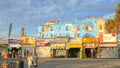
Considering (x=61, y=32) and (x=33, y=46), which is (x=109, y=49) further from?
(x=61, y=32)

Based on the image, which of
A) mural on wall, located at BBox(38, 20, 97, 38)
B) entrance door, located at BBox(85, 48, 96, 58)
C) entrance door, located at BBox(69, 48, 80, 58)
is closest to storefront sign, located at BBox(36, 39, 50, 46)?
entrance door, located at BBox(69, 48, 80, 58)

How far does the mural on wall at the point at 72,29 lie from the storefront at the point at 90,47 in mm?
24479

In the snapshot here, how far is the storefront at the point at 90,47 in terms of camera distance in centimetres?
7212

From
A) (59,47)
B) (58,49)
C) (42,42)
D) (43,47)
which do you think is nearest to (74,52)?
(58,49)

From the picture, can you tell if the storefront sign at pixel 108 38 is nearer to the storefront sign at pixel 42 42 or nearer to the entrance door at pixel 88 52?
Result: the entrance door at pixel 88 52

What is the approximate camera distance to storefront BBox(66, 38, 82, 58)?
241ft

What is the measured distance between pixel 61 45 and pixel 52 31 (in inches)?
1377

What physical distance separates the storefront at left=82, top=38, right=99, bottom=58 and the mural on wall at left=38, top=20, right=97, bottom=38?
2448 cm

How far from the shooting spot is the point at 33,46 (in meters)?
76.5

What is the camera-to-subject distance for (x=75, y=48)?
74.9 metres

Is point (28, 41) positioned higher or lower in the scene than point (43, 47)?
higher

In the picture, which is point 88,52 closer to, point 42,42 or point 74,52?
point 74,52

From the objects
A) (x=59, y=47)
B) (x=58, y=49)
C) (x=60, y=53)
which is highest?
(x=59, y=47)

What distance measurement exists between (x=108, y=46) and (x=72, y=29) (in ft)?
109
